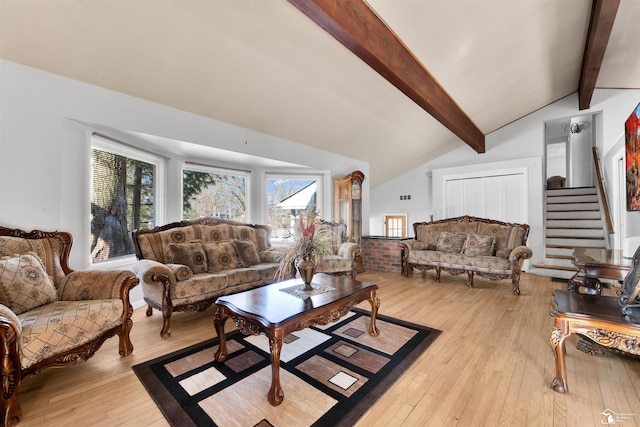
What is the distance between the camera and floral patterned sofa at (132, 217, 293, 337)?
2531 mm

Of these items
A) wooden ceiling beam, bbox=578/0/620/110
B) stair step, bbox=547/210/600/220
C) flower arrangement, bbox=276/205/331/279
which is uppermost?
wooden ceiling beam, bbox=578/0/620/110

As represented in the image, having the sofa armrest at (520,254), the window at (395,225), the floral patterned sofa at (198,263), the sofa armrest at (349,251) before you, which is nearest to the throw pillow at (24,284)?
the floral patterned sofa at (198,263)

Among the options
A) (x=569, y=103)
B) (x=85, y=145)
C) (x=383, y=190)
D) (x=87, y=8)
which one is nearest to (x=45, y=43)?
(x=87, y=8)

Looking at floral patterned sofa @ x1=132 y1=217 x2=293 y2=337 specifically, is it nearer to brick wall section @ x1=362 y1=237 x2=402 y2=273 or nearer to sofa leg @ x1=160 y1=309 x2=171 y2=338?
sofa leg @ x1=160 y1=309 x2=171 y2=338

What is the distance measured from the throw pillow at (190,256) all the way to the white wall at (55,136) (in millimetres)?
786

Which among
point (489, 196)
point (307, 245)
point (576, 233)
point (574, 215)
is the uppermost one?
point (489, 196)

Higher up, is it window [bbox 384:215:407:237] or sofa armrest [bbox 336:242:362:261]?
window [bbox 384:215:407:237]

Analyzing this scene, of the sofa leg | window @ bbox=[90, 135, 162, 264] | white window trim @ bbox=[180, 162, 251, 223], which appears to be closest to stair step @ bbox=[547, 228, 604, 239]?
white window trim @ bbox=[180, 162, 251, 223]

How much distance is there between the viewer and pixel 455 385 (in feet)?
5.72

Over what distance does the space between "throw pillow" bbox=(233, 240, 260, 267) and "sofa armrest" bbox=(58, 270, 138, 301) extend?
4.62 feet

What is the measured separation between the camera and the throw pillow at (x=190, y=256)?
2938 mm

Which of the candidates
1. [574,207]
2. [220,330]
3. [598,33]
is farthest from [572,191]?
[220,330]

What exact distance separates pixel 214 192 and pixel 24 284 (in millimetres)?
2638

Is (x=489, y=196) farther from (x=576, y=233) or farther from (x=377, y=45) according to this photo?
(x=377, y=45)
